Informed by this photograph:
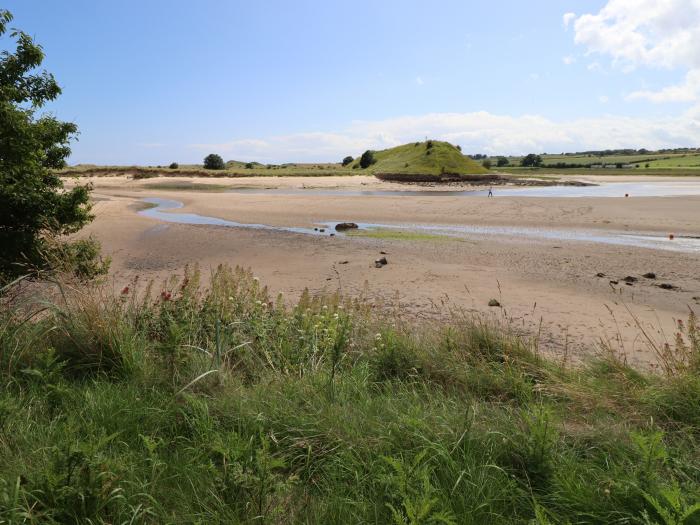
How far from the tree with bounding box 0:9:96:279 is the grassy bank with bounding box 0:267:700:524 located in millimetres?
3661

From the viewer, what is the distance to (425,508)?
2172mm

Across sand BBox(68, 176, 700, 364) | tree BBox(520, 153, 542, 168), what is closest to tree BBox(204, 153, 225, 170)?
sand BBox(68, 176, 700, 364)

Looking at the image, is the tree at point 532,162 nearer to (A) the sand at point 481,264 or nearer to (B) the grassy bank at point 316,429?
(A) the sand at point 481,264

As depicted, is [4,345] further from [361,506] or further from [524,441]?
[524,441]

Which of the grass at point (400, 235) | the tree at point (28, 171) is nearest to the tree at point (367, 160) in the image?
the grass at point (400, 235)

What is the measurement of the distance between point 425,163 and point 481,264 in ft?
235

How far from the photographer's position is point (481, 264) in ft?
47.1

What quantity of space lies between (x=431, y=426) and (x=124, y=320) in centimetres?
317

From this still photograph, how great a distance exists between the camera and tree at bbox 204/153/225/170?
83.8 metres

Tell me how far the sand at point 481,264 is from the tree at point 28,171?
2033mm

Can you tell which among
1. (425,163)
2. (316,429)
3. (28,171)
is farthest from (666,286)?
(425,163)

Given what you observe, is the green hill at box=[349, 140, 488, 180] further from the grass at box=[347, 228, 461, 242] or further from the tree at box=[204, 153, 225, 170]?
the grass at box=[347, 228, 461, 242]

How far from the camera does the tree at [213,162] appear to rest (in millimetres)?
83812

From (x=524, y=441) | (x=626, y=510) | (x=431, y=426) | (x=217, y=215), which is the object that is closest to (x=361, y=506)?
(x=431, y=426)
